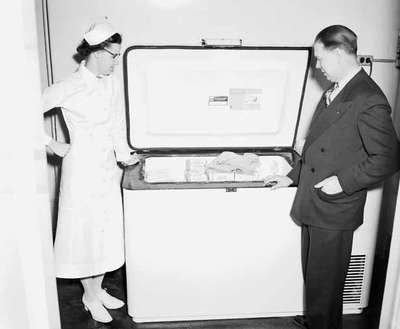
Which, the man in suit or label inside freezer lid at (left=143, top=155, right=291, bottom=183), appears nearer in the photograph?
the man in suit

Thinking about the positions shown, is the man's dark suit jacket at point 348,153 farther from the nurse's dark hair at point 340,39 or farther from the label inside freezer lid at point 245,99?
the label inside freezer lid at point 245,99

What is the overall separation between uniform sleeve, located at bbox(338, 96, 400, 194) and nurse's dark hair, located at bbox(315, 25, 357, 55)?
20 cm

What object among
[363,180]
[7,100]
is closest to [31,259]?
[7,100]

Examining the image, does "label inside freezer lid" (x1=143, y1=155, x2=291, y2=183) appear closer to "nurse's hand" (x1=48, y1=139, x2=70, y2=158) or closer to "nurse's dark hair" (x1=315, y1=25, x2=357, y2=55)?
"nurse's hand" (x1=48, y1=139, x2=70, y2=158)

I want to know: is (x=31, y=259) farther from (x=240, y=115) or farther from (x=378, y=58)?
(x=378, y=58)

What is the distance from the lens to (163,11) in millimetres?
2018

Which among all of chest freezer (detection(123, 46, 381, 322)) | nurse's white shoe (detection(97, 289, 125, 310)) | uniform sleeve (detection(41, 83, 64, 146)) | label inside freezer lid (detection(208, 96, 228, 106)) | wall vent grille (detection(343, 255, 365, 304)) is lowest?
nurse's white shoe (detection(97, 289, 125, 310))

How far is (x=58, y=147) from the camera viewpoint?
72.9 inches

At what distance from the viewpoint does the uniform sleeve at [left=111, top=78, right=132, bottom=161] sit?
1.96m

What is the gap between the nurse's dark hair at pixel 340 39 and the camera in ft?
A: 5.13

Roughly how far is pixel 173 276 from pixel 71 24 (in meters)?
1.14

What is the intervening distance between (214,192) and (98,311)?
0.79 metres

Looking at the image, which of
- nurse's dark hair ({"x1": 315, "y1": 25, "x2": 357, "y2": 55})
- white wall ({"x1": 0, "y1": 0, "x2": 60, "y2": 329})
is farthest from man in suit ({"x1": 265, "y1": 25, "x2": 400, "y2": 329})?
white wall ({"x1": 0, "y1": 0, "x2": 60, "y2": 329})

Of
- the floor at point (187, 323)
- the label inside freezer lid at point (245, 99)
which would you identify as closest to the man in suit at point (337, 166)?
the floor at point (187, 323)
